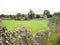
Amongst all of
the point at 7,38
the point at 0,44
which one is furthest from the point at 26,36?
the point at 0,44

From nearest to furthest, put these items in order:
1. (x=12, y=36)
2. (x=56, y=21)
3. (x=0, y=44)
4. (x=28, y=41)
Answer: (x=0, y=44) < (x=12, y=36) < (x=28, y=41) < (x=56, y=21)

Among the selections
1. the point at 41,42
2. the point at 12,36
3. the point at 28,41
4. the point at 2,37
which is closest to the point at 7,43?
the point at 2,37

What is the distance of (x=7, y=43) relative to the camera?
592 centimetres

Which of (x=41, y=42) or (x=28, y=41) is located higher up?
(x=28, y=41)

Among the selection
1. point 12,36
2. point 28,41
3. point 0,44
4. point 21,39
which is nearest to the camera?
point 0,44

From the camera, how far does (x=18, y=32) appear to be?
24.1 ft

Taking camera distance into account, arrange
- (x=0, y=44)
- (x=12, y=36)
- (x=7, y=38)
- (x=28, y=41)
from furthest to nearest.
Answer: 1. (x=28, y=41)
2. (x=12, y=36)
3. (x=7, y=38)
4. (x=0, y=44)

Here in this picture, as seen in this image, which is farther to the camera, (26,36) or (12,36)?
(26,36)

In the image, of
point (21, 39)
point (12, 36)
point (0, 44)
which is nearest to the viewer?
point (0, 44)

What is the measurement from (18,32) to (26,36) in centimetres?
49

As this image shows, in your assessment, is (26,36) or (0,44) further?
(26,36)

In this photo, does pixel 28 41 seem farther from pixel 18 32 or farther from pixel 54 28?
pixel 54 28

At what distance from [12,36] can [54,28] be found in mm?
21266

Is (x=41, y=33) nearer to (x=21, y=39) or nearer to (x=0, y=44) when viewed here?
(x=21, y=39)
